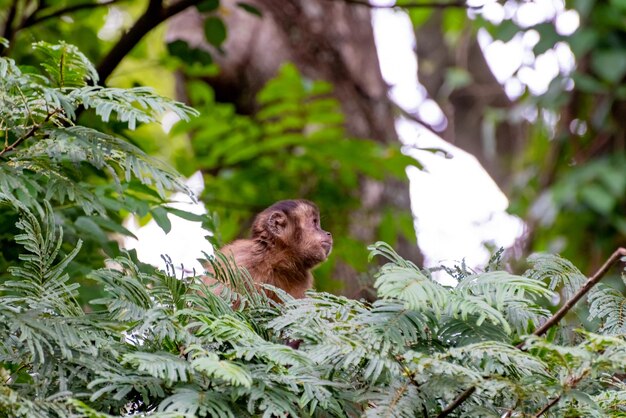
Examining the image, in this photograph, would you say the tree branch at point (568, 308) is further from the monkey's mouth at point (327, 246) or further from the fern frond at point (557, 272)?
the monkey's mouth at point (327, 246)

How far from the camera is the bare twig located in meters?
2.37

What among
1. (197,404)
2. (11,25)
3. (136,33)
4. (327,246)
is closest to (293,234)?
(327,246)

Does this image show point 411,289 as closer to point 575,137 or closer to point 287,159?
point 287,159

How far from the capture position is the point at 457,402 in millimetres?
2426

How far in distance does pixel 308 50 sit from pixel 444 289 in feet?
21.8

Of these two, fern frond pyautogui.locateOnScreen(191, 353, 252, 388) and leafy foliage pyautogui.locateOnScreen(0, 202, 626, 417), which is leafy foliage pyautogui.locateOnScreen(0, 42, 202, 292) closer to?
leafy foliage pyautogui.locateOnScreen(0, 202, 626, 417)

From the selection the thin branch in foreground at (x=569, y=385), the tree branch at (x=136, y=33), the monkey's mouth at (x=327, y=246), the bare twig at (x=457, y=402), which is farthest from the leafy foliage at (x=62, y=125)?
the monkey's mouth at (x=327, y=246)

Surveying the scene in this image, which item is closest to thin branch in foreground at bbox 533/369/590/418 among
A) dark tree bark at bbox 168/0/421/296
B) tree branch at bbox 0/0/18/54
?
tree branch at bbox 0/0/18/54

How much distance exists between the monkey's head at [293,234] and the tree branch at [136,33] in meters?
1.34

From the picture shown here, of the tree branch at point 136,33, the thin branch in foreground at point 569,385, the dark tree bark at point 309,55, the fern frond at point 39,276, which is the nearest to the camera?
the thin branch in foreground at point 569,385

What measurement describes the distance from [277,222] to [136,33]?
1.42 meters

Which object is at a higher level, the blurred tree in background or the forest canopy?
the forest canopy

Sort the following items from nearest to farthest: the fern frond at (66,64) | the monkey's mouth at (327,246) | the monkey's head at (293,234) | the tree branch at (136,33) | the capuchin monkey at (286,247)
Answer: the fern frond at (66,64) → the tree branch at (136,33) → the capuchin monkey at (286,247) → the monkey's head at (293,234) → the monkey's mouth at (327,246)

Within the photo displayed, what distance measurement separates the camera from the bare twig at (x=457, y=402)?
237 centimetres
